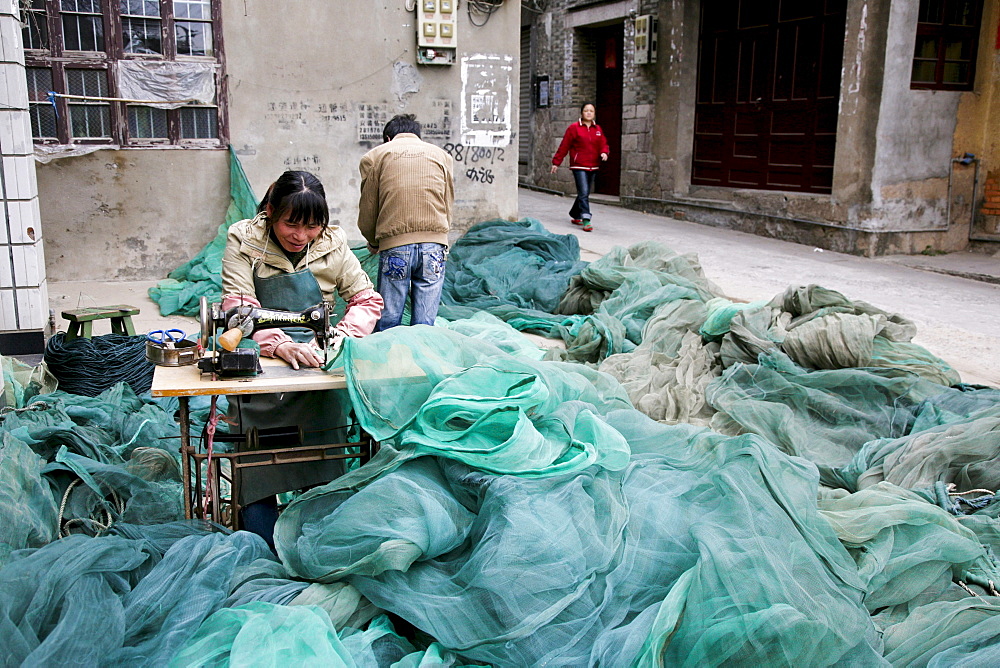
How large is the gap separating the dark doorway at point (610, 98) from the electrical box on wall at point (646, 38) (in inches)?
64.3

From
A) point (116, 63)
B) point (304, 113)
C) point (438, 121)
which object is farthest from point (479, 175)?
point (116, 63)

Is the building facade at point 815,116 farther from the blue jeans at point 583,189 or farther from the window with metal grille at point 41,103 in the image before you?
the window with metal grille at point 41,103

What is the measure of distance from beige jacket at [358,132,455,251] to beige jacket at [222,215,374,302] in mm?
2001

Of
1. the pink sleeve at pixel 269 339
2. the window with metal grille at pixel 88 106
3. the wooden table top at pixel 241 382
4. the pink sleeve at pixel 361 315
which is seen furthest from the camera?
the window with metal grille at pixel 88 106

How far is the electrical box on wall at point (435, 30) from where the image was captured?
9219mm

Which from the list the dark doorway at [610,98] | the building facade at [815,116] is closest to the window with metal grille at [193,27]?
the building facade at [815,116]

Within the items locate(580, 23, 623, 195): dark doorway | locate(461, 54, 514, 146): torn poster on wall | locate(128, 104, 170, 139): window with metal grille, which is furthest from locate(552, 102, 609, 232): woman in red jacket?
locate(128, 104, 170, 139): window with metal grille

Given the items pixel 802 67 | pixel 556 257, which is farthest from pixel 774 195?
pixel 556 257

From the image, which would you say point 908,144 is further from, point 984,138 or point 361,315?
point 361,315

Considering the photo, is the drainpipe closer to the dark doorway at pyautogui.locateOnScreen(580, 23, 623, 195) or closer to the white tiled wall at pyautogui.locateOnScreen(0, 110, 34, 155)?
the dark doorway at pyautogui.locateOnScreen(580, 23, 623, 195)

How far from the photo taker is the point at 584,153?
1261 centimetres

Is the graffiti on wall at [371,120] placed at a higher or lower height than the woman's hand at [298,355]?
higher

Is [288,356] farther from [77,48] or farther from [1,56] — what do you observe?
[77,48]

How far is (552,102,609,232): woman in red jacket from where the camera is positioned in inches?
493
